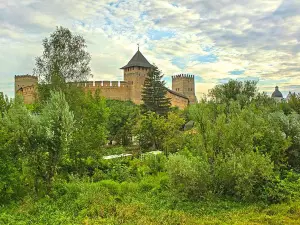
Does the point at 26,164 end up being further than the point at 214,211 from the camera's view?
Yes

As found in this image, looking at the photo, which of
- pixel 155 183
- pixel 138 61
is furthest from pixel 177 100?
pixel 155 183

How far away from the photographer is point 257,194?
10180 millimetres

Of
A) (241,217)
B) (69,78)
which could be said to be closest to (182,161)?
(241,217)

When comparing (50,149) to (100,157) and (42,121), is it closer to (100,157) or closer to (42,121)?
(42,121)

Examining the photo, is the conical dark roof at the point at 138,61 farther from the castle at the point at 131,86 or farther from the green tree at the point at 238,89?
the green tree at the point at 238,89

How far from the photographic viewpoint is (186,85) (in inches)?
2323

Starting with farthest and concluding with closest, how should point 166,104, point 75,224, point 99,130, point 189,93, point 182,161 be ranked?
point 189,93 → point 166,104 → point 99,130 → point 182,161 → point 75,224

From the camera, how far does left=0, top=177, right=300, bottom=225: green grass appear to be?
8469 mm

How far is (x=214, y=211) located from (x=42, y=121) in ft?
19.4

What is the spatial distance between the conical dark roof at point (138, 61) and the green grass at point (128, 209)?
34.0 metres

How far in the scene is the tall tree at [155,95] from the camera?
90.8ft

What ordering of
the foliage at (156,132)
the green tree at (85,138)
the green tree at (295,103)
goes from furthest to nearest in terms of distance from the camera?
the green tree at (295,103), the foliage at (156,132), the green tree at (85,138)

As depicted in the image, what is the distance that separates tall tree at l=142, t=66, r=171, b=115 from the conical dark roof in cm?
1569

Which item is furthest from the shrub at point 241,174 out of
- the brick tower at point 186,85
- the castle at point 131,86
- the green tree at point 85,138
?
the brick tower at point 186,85
